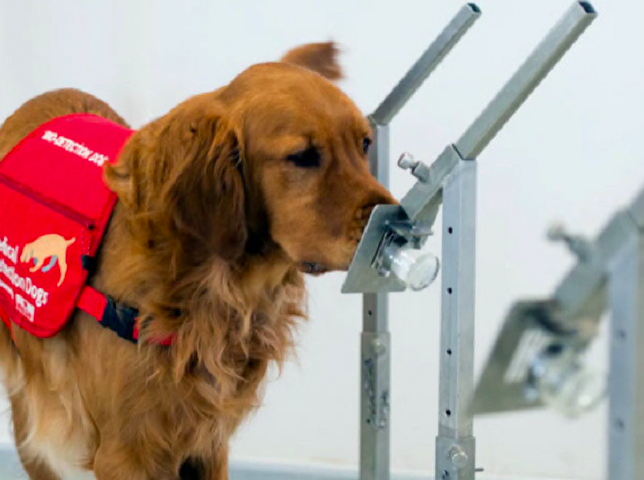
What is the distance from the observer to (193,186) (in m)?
1.23

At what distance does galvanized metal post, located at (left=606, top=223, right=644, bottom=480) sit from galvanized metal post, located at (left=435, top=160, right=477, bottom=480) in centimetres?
28

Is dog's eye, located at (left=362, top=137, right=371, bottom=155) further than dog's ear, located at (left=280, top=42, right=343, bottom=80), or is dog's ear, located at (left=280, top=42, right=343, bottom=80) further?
dog's ear, located at (left=280, top=42, right=343, bottom=80)

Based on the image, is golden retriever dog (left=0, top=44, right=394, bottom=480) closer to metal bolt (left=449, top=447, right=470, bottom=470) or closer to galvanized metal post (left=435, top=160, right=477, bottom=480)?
galvanized metal post (left=435, top=160, right=477, bottom=480)

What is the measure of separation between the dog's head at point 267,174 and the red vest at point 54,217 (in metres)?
0.15

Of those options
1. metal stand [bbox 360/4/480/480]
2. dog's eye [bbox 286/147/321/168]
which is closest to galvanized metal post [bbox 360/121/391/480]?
metal stand [bbox 360/4/480/480]

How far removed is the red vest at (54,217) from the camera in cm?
138

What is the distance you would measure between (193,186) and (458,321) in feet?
1.38

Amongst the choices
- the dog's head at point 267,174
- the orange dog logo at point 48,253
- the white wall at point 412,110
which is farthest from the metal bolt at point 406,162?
the white wall at point 412,110

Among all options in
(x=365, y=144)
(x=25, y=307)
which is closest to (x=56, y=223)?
(x=25, y=307)

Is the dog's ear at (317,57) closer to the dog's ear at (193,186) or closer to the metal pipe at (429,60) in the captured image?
the metal pipe at (429,60)

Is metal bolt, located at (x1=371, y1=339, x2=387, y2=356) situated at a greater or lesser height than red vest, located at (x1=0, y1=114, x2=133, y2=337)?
lesser

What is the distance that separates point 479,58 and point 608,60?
0.26 metres

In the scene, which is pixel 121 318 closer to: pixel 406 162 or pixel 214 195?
pixel 214 195

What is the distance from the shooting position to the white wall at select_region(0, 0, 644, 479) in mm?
1883
